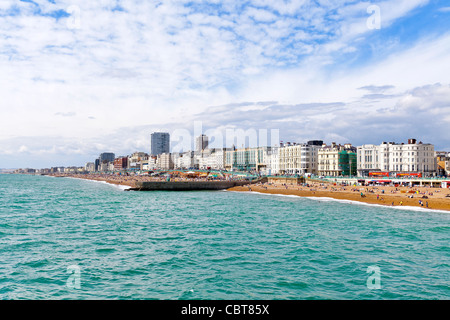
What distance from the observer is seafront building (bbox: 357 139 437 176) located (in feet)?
337

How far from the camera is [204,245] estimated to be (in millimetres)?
26281

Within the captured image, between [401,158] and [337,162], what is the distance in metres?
23.4

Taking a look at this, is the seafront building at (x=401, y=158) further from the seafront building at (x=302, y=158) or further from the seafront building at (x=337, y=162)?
the seafront building at (x=302, y=158)

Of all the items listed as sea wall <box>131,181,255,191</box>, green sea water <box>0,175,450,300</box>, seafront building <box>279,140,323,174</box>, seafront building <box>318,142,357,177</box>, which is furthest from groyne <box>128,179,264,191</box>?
green sea water <box>0,175,450,300</box>

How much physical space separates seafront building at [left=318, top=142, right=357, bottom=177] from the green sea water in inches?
3406

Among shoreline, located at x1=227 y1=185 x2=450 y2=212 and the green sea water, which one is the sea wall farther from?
the green sea water

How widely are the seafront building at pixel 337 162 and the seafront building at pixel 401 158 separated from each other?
1091 cm

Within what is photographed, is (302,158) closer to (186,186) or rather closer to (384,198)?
(186,186)

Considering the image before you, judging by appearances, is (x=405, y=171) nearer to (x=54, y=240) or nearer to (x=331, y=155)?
(x=331, y=155)

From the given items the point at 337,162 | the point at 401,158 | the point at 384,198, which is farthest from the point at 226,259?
the point at 337,162

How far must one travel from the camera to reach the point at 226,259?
22141 mm
